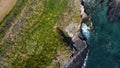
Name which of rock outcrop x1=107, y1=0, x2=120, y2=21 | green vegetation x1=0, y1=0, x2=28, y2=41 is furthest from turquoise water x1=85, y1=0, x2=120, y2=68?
green vegetation x1=0, y1=0, x2=28, y2=41

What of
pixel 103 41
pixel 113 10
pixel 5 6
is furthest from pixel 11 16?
pixel 113 10

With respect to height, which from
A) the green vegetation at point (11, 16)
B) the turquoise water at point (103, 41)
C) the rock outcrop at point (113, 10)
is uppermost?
the green vegetation at point (11, 16)

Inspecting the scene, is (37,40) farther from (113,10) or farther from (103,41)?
(113,10)

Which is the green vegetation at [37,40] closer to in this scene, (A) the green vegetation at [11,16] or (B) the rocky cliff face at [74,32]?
(A) the green vegetation at [11,16]

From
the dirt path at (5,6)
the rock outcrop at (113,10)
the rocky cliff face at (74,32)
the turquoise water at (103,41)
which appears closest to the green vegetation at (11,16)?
the dirt path at (5,6)

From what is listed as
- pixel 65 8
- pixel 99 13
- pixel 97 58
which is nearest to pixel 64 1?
pixel 65 8

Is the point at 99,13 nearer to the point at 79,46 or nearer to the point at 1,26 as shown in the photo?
the point at 79,46
